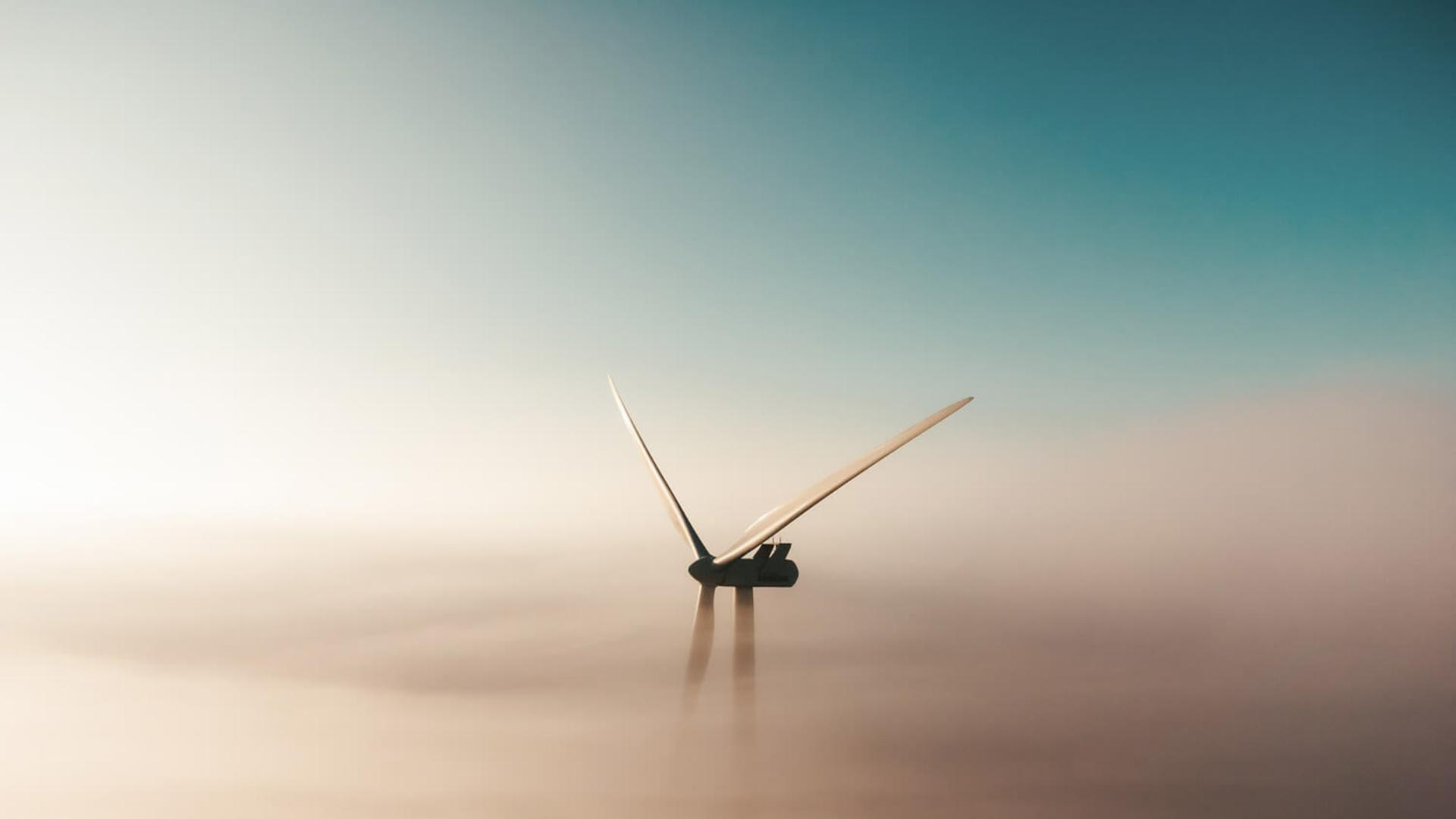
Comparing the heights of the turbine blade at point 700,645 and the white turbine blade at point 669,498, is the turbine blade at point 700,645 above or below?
below

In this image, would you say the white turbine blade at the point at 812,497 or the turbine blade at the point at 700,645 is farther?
the turbine blade at the point at 700,645

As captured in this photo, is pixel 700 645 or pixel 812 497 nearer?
pixel 812 497

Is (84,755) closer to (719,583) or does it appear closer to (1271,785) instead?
(719,583)

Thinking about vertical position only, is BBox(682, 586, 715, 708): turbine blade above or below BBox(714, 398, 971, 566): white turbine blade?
below

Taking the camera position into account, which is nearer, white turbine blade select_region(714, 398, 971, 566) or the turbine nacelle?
white turbine blade select_region(714, 398, 971, 566)

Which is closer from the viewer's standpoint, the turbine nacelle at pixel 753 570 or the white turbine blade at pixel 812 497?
the white turbine blade at pixel 812 497
